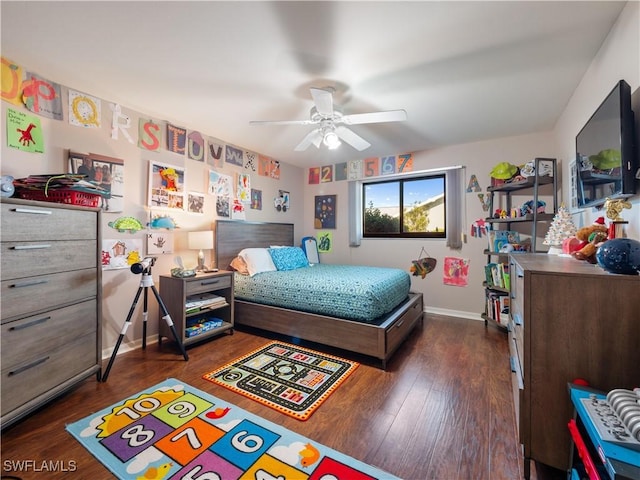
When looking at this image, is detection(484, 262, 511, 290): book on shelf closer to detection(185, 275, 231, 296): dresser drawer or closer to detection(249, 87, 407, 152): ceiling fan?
detection(249, 87, 407, 152): ceiling fan

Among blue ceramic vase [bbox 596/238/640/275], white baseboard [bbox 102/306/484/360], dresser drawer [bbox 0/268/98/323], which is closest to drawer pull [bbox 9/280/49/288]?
dresser drawer [bbox 0/268/98/323]

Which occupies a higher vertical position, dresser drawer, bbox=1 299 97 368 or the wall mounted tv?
the wall mounted tv

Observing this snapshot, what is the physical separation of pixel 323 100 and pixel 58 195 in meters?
1.99

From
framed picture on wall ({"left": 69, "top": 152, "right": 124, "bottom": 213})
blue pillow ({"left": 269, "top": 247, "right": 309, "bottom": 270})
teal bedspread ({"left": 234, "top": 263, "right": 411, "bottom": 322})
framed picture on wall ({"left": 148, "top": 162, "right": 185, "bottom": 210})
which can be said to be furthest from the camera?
blue pillow ({"left": 269, "top": 247, "right": 309, "bottom": 270})

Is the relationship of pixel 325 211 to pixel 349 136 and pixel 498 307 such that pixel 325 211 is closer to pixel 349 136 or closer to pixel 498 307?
pixel 349 136

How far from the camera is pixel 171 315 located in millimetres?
2682

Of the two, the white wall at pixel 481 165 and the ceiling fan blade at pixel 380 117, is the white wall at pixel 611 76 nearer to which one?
the white wall at pixel 481 165

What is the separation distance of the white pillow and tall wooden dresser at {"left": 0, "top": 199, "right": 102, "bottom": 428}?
61.0 inches

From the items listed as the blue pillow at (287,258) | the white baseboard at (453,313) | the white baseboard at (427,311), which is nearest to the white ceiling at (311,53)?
the blue pillow at (287,258)

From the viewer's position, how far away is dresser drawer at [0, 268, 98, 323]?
1509 millimetres

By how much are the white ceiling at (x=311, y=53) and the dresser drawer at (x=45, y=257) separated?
50.7 inches

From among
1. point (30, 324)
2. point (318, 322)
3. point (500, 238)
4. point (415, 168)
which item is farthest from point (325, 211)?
point (30, 324)

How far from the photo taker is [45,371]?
5.50 feet

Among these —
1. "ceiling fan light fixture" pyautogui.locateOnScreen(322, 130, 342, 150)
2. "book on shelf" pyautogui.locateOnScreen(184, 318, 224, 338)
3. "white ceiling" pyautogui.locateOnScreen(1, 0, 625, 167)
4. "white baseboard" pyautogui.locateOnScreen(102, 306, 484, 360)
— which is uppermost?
"white ceiling" pyautogui.locateOnScreen(1, 0, 625, 167)
